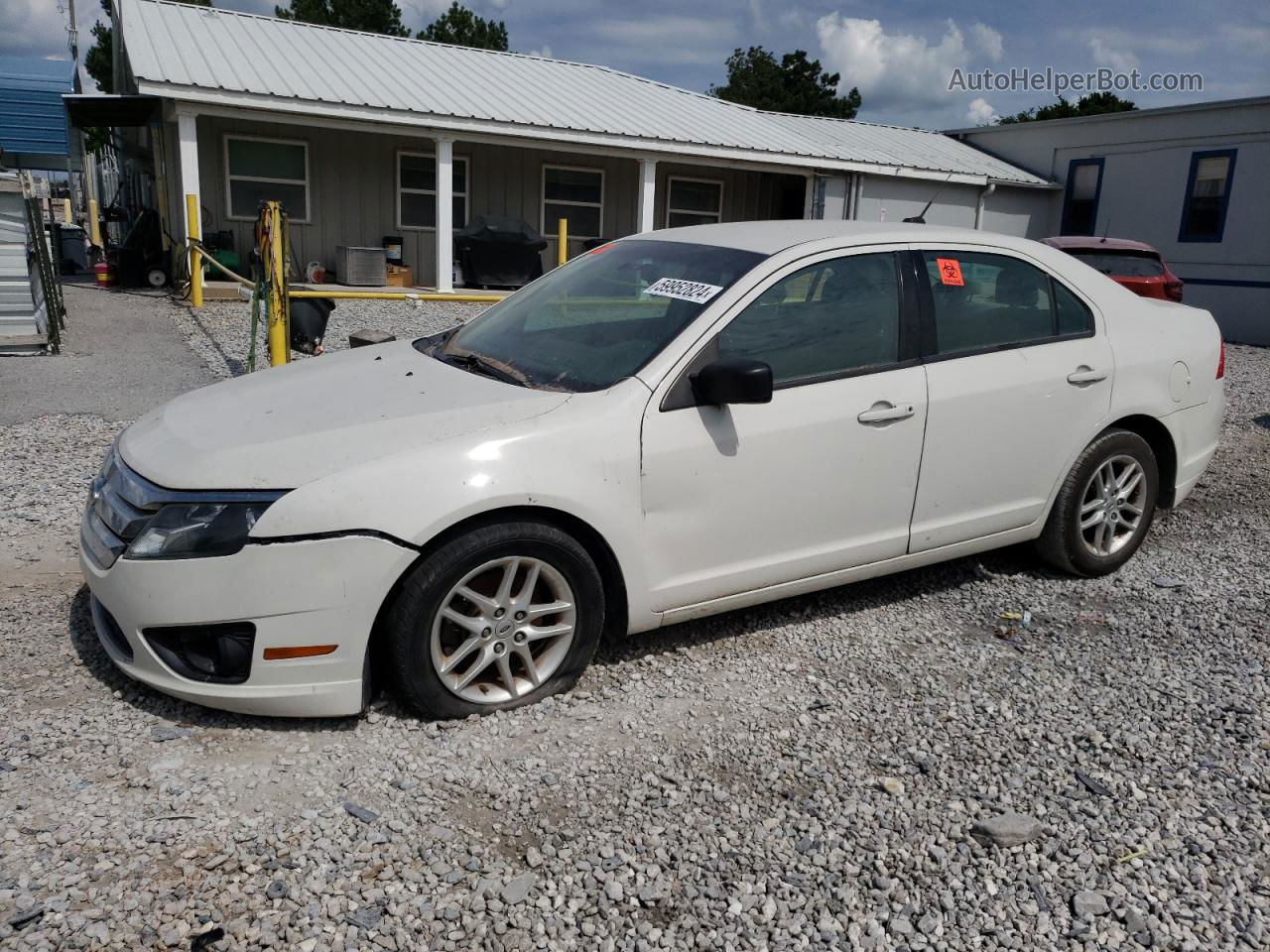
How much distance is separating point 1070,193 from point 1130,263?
1059 centimetres

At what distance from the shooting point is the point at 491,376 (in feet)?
12.6

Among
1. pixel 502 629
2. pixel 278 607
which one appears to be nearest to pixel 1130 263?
pixel 502 629

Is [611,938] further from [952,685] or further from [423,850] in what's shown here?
[952,685]

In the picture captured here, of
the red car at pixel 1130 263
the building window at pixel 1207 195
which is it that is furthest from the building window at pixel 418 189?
the building window at pixel 1207 195

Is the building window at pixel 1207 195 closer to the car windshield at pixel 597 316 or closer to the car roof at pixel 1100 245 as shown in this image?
the car roof at pixel 1100 245

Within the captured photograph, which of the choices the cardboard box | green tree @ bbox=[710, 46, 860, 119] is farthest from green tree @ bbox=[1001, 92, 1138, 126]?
the cardboard box

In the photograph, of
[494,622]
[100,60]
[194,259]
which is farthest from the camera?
[100,60]

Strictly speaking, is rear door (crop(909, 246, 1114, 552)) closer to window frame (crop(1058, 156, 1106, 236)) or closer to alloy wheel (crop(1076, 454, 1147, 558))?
alloy wheel (crop(1076, 454, 1147, 558))

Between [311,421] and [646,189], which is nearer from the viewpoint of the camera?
[311,421]

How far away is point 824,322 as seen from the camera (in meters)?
4.01

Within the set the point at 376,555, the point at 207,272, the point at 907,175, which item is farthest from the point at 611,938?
the point at 907,175

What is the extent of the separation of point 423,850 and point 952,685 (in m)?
2.07

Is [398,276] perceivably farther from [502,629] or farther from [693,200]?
[502,629]

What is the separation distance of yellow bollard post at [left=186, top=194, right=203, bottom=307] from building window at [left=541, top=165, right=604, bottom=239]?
7585mm
